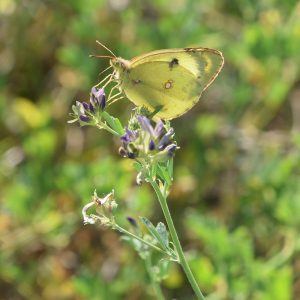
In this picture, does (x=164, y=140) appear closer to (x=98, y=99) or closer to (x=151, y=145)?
(x=151, y=145)

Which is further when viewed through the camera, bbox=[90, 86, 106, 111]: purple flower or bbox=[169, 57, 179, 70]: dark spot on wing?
bbox=[169, 57, 179, 70]: dark spot on wing

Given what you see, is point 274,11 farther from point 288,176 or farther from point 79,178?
point 79,178

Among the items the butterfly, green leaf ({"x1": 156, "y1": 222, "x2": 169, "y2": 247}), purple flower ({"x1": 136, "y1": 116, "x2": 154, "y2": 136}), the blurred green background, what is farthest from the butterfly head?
the blurred green background

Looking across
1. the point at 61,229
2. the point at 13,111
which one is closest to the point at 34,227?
the point at 61,229

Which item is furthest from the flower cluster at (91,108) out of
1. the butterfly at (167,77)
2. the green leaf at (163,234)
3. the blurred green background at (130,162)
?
the blurred green background at (130,162)

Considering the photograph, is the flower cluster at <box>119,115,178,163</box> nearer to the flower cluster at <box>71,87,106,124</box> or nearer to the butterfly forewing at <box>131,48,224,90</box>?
the flower cluster at <box>71,87,106,124</box>

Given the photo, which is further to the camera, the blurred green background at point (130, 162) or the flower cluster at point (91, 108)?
the blurred green background at point (130, 162)

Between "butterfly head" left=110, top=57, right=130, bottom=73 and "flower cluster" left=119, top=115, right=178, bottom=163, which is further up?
"butterfly head" left=110, top=57, right=130, bottom=73

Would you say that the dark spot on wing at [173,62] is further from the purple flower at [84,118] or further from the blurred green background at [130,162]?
the blurred green background at [130,162]
